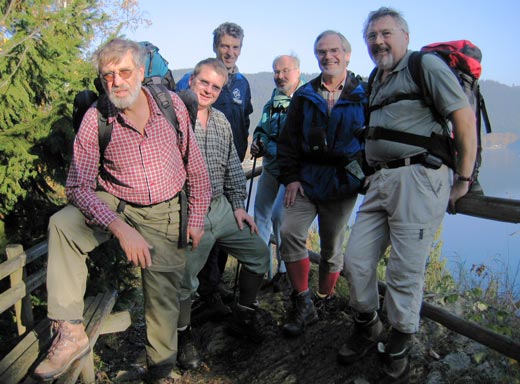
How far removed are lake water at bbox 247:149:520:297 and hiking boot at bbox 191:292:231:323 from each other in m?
2.51

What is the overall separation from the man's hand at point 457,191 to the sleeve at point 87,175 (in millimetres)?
2085

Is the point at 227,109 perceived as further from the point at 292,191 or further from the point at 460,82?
the point at 460,82

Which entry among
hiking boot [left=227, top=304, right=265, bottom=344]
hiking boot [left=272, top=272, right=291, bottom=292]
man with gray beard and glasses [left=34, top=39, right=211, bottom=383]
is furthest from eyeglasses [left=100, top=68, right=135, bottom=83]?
hiking boot [left=272, top=272, right=291, bottom=292]

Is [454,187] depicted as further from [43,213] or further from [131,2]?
[131,2]

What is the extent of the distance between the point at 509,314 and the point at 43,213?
4141mm

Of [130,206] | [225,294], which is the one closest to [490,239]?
[225,294]

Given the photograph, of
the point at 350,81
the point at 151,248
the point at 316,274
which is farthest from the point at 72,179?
the point at 316,274

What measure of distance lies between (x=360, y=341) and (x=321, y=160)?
1382 millimetres

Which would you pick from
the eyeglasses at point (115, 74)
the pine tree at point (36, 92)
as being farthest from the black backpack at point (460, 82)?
the pine tree at point (36, 92)

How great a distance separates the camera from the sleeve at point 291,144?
364 centimetres

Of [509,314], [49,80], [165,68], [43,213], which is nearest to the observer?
[509,314]

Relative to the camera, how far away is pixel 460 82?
104 inches

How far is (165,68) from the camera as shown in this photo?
3.82m

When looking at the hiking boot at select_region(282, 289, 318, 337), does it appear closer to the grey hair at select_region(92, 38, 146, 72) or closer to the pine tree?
the grey hair at select_region(92, 38, 146, 72)
